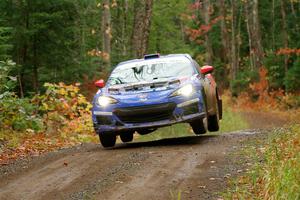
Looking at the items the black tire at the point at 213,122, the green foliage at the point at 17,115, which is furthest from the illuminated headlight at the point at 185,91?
the green foliage at the point at 17,115

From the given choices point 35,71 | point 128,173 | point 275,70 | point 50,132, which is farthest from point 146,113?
point 275,70

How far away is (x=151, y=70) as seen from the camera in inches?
443

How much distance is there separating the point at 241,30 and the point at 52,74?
31474 millimetres

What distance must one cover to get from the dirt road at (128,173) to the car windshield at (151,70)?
149cm

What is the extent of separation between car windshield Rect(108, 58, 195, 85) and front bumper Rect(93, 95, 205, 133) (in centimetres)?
81

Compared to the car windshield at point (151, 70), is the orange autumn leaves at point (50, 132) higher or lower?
lower

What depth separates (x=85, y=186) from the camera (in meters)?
6.98

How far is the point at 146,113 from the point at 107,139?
1175 millimetres

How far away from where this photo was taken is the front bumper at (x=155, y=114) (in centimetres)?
1014

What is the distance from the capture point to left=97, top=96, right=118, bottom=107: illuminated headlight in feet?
34.0

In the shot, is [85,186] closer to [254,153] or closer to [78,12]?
[254,153]

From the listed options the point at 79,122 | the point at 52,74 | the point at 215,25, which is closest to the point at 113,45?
the point at 215,25

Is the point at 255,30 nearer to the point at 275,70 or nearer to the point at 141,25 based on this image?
the point at 275,70

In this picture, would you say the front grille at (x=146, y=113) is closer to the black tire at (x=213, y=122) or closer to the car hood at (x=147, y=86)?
the car hood at (x=147, y=86)
